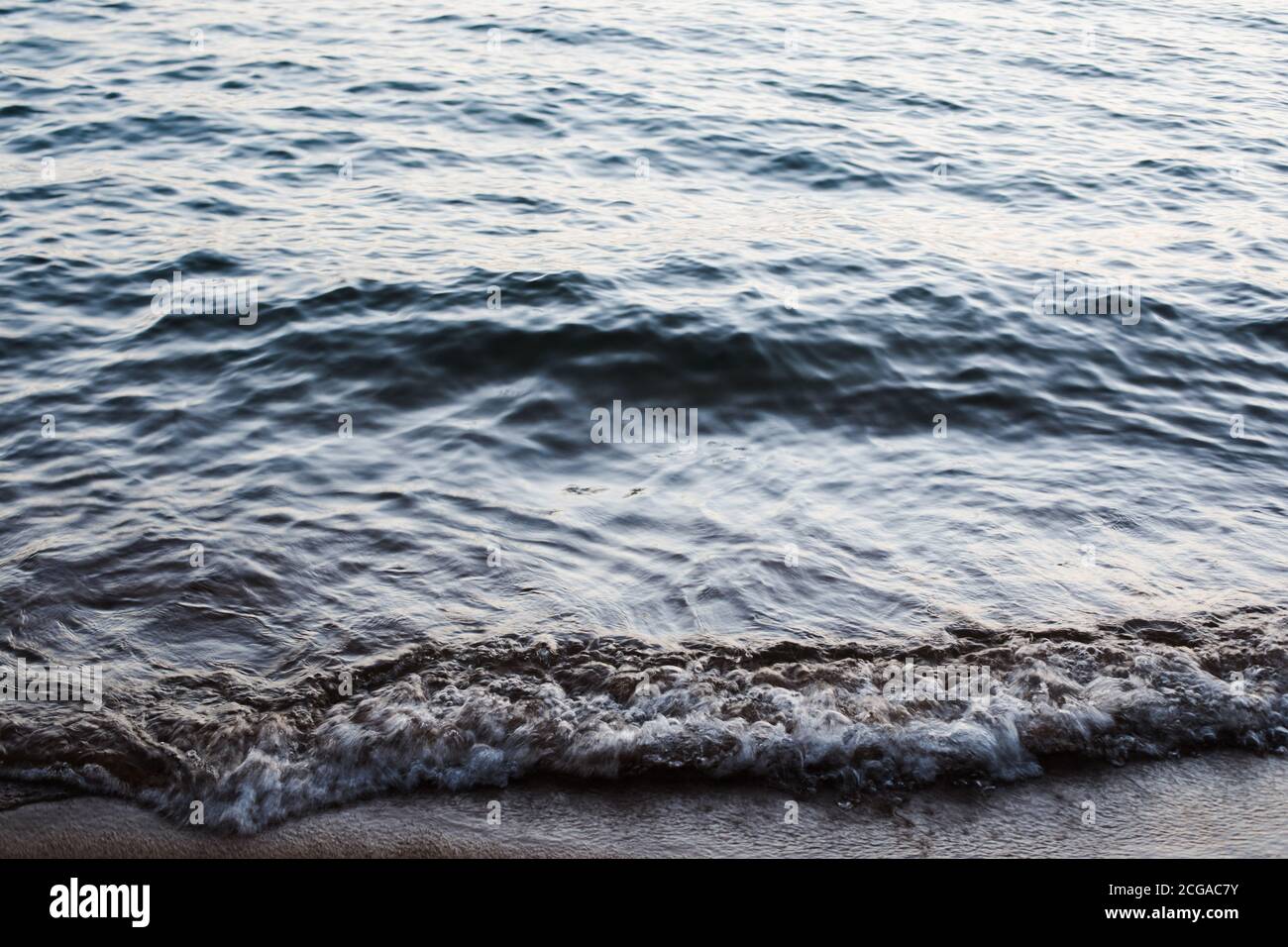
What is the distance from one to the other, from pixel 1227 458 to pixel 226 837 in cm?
585

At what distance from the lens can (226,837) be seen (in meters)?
4.14

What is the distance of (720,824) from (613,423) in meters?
3.66

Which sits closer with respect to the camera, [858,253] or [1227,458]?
[1227,458]

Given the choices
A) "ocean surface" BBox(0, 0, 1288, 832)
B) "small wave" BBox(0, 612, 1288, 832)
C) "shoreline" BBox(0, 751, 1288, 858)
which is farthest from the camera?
"ocean surface" BBox(0, 0, 1288, 832)

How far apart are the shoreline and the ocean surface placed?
11cm

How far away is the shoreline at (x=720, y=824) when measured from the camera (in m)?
4.11

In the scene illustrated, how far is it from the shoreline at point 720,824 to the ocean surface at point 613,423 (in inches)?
4.5

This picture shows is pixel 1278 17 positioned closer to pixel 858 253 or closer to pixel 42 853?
pixel 858 253

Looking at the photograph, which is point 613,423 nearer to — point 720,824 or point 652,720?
point 652,720

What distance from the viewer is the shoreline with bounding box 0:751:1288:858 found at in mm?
4109

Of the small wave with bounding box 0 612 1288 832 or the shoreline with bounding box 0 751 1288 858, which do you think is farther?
the small wave with bounding box 0 612 1288 832

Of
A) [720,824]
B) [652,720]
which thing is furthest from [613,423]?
[720,824]

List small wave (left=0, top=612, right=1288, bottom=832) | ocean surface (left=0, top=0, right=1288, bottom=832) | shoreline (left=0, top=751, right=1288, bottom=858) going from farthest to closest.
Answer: ocean surface (left=0, top=0, right=1288, bottom=832) < small wave (left=0, top=612, right=1288, bottom=832) < shoreline (left=0, top=751, right=1288, bottom=858)
